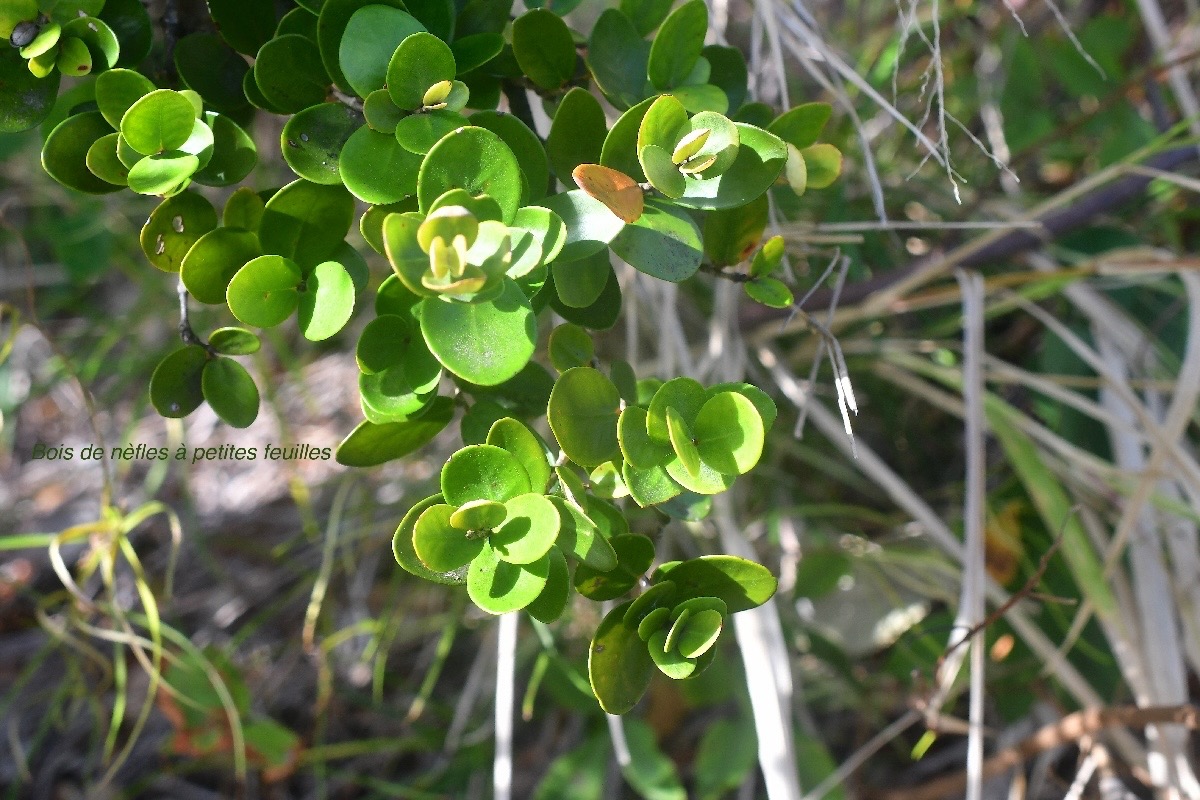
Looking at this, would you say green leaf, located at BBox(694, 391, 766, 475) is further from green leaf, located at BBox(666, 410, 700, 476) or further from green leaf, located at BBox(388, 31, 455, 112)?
green leaf, located at BBox(388, 31, 455, 112)

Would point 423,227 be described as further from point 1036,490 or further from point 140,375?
point 140,375

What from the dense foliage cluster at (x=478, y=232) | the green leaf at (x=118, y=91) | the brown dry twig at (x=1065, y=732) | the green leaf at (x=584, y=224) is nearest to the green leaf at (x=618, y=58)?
the dense foliage cluster at (x=478, y=232)

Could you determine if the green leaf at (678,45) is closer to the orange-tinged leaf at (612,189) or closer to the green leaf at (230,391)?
the orange-tinged leaf at (612,189)

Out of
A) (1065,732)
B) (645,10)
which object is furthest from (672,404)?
(1065,732)

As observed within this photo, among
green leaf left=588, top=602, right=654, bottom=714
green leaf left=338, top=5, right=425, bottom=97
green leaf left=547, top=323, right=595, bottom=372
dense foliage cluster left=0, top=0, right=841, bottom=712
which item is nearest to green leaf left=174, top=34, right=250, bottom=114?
dense foliage cluster left=0, top=0, right=841, bottom=712

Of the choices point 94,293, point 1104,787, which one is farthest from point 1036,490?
point 94,293
